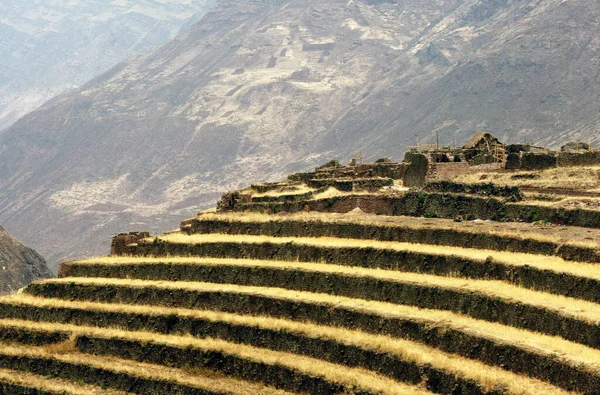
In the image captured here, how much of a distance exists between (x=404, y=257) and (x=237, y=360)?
7613mm

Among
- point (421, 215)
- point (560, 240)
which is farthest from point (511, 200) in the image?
point (560, 240)

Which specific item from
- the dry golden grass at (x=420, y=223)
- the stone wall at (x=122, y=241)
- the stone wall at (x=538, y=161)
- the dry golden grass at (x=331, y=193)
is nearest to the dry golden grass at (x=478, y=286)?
the dry golden grass at (x=420, y=223)

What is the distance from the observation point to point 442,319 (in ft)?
97.5

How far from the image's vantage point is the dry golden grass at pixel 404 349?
2519 centimetres

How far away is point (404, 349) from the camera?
2892cm

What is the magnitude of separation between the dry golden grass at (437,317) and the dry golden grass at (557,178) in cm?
1758

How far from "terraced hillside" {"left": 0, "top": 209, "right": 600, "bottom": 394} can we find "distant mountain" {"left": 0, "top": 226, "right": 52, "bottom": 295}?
58.9 meters

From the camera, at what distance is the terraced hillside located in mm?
→ 27359

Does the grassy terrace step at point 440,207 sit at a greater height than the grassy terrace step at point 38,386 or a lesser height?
greater

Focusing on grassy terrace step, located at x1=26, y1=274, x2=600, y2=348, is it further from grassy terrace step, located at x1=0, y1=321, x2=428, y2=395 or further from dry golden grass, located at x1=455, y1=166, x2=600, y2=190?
dry golden grass, located at x1=455, y1=166, x2=600, y2=190

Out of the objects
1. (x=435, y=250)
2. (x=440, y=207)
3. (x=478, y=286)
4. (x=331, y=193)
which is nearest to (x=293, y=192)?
(x=331, y=193)

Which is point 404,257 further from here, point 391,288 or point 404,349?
point 404,349

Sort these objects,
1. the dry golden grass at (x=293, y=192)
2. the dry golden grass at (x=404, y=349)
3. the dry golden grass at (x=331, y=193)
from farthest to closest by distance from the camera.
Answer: the dry golden grass at (x=293, y=192), the dry golden grass at (x=331, y=193), the dry golden grass at (x=404, y=349)

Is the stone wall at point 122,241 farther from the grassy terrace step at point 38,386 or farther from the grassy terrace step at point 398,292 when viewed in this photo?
the grassy terrace step at point 38,386
